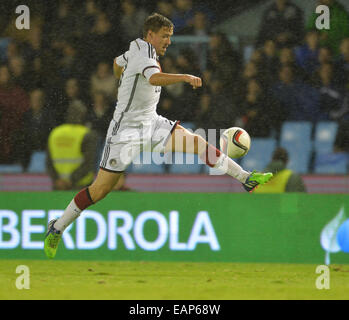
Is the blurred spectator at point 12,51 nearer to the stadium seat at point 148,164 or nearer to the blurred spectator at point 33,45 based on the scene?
the blurred spectator at point 33,45

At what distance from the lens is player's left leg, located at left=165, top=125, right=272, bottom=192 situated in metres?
6.53

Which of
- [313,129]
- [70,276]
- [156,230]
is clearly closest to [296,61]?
[313,129]

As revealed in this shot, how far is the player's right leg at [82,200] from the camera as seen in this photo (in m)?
6.58

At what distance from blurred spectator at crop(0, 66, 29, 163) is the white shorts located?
2206 millimetres

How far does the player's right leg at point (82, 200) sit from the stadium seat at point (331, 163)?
252 cm

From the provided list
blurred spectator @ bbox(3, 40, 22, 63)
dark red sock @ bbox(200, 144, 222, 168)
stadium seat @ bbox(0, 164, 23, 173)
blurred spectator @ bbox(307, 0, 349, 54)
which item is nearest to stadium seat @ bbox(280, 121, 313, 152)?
blurred spectator @ bbox(307, 0, 349, 54)

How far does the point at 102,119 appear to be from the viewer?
851cm

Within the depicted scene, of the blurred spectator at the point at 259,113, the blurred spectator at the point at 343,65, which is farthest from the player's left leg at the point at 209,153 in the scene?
the blurred spectator at the point at 343,65

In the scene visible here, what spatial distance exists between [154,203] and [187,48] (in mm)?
1704

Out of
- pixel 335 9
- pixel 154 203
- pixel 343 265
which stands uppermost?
pixel 335 9

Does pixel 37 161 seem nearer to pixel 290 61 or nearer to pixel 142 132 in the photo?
pixel 142 132

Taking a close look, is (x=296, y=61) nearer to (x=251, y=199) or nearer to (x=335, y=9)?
(x=335, y=9)

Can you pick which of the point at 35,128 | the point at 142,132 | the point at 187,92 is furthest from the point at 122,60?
the point at 35,128

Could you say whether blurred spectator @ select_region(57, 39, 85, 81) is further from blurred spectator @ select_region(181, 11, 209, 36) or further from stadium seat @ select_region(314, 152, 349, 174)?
stadium seat @ select_region(314, 152, 349, 174)
